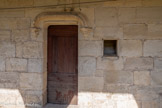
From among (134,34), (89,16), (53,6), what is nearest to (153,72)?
(134,34)

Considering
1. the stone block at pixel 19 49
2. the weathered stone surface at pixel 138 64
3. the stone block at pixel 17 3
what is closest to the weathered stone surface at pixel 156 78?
the weathered stone surface at pixel 138 64

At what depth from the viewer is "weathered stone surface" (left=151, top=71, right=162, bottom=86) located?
296 cm

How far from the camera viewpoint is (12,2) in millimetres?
3268

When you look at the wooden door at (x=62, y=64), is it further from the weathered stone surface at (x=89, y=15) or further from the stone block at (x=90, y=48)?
the weathered stone surface at (x=89, y=15)

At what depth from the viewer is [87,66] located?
121 inches

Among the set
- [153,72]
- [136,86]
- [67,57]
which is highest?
[67,57]

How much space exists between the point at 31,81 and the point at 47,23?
3.97 feet

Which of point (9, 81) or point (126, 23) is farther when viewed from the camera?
point (9, 81)

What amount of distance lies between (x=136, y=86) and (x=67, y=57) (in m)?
1.48

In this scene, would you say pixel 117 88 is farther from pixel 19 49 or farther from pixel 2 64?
pixel 2 64

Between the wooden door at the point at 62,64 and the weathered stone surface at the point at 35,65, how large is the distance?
29 centimetres

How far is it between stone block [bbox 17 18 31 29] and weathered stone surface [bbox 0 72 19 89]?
3.15 ft

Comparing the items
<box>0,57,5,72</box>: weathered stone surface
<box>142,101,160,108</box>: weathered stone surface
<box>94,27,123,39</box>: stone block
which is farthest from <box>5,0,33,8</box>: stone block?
<box>142,101,160,108</box>: weathered stone surface

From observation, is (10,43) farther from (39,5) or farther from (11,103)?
(11,103)
